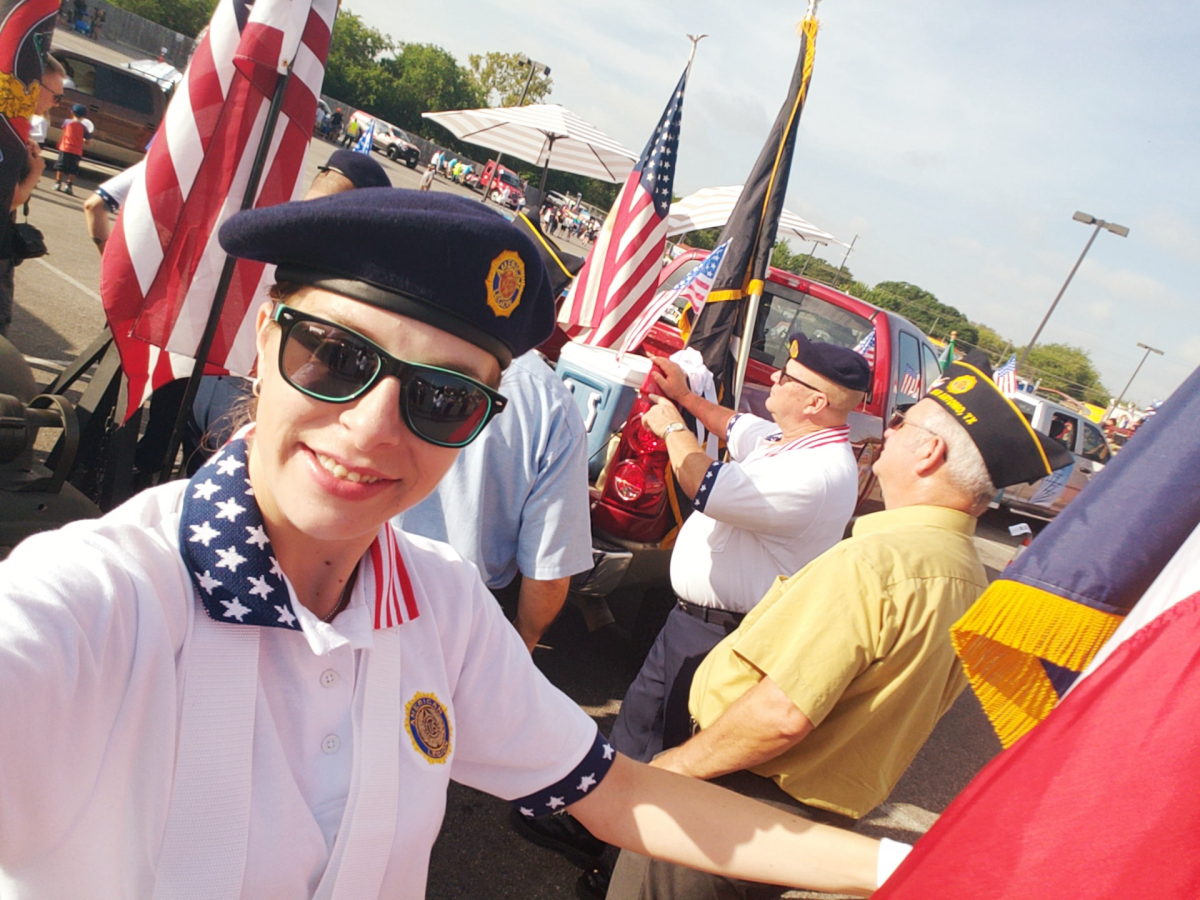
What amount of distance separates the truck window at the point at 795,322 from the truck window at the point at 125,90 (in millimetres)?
13840

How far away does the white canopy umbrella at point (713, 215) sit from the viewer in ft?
39.4

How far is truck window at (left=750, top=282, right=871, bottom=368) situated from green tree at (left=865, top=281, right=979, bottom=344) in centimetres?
5655

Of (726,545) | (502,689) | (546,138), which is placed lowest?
(726,545)

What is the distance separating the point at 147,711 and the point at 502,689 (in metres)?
0.62

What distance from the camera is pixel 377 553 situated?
1.27 metres

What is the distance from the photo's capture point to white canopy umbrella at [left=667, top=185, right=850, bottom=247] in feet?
39.4

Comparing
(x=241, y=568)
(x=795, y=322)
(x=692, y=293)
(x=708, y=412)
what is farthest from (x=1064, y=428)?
(x=241, y=568)

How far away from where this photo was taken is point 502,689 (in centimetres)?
140

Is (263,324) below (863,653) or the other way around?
the other way around

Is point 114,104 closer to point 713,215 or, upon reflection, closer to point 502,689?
point 713,215

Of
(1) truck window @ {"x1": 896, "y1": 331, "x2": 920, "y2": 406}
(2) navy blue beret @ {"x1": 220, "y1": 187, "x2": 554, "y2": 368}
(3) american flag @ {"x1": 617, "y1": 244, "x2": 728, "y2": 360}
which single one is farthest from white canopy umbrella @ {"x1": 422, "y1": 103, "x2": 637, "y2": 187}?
(2) navy blue beret @ {"x1": 220, "y1": 187, "x2": 554, "y2": 368}

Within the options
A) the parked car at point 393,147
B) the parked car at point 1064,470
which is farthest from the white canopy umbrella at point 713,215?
the parked car at point 393,147

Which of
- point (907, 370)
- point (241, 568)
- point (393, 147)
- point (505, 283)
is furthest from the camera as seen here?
point (393, 147)

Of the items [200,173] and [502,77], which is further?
[502,77]
